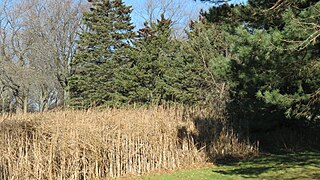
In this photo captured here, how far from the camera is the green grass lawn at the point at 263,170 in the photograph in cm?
696

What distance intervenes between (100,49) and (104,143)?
57.3ft

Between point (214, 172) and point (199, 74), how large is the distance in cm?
791

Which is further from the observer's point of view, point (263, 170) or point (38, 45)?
point (38, 45)

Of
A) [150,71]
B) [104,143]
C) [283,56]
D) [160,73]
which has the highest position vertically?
[150,71]

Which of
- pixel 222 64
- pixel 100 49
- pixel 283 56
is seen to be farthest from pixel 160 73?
pixel 283 56

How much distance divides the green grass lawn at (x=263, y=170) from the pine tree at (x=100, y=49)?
15338 mm

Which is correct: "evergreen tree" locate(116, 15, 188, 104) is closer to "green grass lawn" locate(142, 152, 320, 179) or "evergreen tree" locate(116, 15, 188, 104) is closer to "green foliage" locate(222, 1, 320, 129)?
"green grass lawn" locate(142, 152, 320, 179)

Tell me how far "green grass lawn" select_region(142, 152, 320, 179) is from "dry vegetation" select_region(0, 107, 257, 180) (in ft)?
Answer: 2.08

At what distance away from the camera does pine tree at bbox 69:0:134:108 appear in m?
23.3

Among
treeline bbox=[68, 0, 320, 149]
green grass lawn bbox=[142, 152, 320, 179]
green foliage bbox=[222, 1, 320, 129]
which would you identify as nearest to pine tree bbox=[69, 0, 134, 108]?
treeline bbox=[68, 0, 320, 149]

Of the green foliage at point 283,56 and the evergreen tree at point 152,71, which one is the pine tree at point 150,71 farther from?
the green foliage at point 283,56

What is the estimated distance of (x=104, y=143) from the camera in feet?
25.1

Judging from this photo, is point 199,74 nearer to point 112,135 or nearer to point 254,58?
point 112,135

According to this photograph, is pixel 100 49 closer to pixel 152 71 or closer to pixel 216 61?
pixel 152 71
